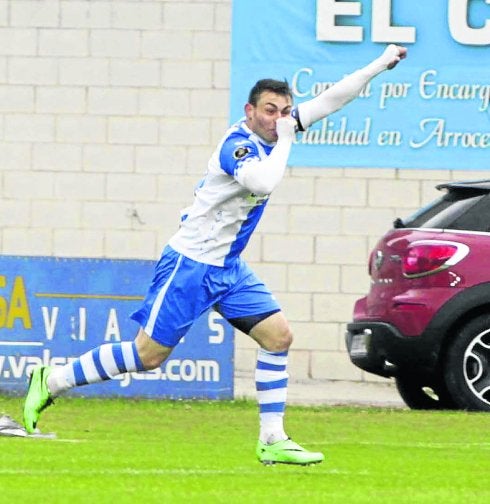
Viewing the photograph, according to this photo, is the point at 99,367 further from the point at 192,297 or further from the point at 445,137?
the point at 445,137

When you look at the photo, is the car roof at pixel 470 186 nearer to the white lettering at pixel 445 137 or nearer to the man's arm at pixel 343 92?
the white lettering at pixel 445 137

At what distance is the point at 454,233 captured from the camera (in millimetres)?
14031

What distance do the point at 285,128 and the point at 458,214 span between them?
504cm

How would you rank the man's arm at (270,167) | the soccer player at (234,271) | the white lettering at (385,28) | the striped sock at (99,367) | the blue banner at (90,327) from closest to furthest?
1. the man's arm at (270,167)
2. the soccer player at (234,271)
3. the striped sock at (99,367)
4. the blue banner at (90,327)
5. the white lettering at (385,28)

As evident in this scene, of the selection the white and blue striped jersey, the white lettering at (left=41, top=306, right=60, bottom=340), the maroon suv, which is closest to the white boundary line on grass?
the white and blue striped jersey

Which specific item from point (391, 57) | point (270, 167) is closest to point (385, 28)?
point (391, 57)

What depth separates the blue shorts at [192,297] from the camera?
9727 millimetres

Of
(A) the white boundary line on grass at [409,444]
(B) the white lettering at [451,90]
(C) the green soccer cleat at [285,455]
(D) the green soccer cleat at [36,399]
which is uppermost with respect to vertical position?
(B) the white lettering at [451,90]

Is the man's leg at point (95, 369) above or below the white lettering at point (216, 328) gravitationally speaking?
above

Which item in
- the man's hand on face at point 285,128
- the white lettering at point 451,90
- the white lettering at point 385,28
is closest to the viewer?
the man's hand on face at point 285,128

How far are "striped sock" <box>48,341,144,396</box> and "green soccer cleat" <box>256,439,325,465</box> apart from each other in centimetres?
85

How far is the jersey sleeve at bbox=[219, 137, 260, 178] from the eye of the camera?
30.8ft

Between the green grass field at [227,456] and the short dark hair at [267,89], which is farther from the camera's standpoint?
the short dark hair at [267,89]

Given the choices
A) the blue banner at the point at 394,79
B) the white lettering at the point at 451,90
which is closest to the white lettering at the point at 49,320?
the blue banner at the point at 394,79
